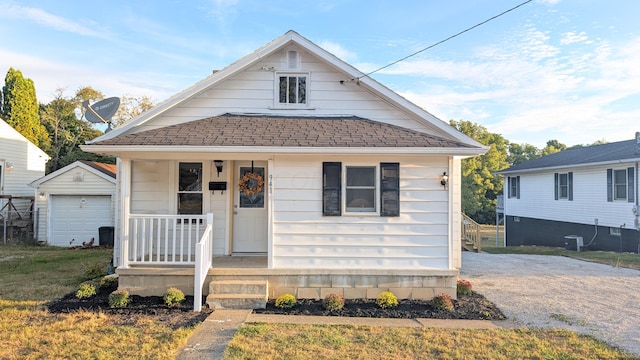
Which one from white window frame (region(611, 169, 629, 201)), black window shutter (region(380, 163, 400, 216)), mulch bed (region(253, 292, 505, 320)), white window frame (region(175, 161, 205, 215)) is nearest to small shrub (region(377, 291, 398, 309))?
mulch bed (region(253, 292, 505, 320))

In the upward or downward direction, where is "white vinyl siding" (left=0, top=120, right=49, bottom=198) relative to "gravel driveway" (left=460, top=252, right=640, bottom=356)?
upward

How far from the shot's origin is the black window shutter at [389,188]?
7000mm

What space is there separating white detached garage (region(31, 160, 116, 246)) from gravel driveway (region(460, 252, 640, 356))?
553 inches

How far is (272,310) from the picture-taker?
627 centimetres

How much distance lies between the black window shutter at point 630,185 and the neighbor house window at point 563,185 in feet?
10.8

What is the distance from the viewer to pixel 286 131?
7.26m

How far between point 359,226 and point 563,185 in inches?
651

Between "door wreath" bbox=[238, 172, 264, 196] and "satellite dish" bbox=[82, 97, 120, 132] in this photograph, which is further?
"door wreath" bbox=[238, 172, 264, 196]

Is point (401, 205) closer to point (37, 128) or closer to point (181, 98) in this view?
point (181, 98)

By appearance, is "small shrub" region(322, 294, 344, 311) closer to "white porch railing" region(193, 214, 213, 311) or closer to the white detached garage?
"white porch railing" region(193, 214, 213, 311)

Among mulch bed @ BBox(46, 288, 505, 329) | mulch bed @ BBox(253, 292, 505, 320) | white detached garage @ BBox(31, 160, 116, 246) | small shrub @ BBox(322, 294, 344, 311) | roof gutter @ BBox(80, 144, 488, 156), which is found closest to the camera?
mulch bed @ BBox(46, 288, 505, 329)

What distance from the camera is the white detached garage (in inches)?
598

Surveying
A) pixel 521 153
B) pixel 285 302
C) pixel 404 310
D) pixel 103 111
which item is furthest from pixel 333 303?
pixel 521 153

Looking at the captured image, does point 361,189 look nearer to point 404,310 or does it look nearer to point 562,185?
point 404,310
